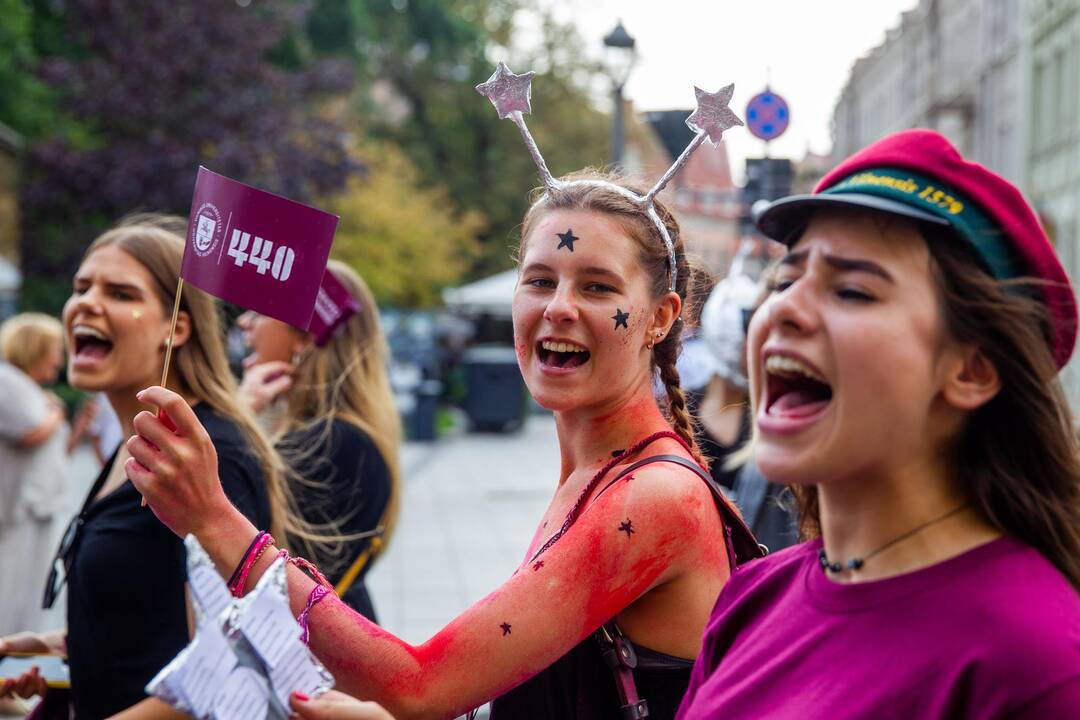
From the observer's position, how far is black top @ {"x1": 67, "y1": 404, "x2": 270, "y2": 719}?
282cm

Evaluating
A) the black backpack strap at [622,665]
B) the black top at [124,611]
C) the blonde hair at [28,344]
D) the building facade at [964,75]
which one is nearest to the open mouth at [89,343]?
the black top at [124,611]

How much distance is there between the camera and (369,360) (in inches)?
187

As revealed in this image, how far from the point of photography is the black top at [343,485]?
4.23 meters

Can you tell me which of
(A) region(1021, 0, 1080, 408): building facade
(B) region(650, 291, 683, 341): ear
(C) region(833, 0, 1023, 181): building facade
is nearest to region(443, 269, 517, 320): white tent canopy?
(C) region(833, 0, 1023, 181): building facade

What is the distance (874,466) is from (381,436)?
3.11 meters

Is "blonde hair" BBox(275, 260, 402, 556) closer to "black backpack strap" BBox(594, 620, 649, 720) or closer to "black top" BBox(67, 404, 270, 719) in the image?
"black top" BBox(67, 404, 270, 719)

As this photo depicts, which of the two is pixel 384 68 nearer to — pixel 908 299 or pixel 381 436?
pixel 381 436

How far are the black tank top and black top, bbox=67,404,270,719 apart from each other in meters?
0.95

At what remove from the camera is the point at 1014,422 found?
63.4 inches

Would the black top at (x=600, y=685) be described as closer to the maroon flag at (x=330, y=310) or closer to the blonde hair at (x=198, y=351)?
the blonde hair at (x=198, y=351)

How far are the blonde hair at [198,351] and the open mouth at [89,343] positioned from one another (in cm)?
18

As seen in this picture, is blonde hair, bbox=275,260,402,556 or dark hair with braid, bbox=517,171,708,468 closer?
dark hair with braid, bbox=517,171,708,468

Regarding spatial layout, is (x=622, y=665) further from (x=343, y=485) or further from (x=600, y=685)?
(x=343, y=485)

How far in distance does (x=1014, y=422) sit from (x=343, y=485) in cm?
301
